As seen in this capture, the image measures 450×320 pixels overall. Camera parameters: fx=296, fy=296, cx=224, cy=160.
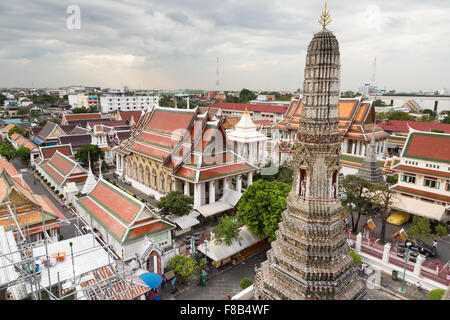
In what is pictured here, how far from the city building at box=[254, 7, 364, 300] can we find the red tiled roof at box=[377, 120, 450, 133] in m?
45.1

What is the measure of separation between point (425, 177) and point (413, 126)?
32.9 m

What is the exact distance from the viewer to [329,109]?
1025cm

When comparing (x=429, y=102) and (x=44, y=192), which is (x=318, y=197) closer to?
(x=44, y=192)

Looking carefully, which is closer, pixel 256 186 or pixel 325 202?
pixel 325 202

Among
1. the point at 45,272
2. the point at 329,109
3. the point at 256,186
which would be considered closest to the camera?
the point at 329,109

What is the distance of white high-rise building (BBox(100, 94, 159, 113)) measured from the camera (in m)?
98.9

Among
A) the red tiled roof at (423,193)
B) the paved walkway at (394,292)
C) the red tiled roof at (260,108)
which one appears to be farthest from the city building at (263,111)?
the paved walkway at (394,292)

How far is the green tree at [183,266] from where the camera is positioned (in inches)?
648

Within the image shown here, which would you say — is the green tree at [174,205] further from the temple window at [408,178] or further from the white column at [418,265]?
the temple window at [408,178]

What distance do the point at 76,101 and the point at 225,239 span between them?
12258cm

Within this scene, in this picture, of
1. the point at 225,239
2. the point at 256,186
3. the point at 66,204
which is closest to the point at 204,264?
the point at 225,239

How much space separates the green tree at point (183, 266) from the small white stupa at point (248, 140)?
66.1ft
